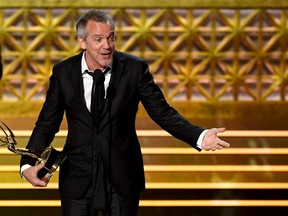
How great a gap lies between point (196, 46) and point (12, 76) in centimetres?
131

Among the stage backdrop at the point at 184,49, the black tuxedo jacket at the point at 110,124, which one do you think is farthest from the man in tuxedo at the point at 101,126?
the stage backdrop at the point at 184,49

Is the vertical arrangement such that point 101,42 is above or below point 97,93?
above

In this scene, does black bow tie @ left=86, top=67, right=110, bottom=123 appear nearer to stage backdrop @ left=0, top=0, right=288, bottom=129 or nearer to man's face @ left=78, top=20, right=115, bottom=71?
man's face @ left=78, top=20, right=115, bottom=71

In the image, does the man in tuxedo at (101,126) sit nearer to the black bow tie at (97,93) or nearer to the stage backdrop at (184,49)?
the black bow tie at (97,93)

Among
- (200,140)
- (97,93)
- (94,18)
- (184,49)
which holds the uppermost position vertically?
(94,18)

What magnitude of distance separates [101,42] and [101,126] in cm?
31

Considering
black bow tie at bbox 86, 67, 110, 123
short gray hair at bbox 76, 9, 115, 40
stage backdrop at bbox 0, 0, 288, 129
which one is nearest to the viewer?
black bow tie at bbox 86, 67, 110, 123

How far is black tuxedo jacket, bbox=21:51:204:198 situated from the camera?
8.47ft

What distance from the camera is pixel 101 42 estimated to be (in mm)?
2539

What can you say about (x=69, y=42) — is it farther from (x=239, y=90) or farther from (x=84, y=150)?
(x=84, y=150)

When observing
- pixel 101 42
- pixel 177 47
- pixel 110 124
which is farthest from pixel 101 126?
pixel 177 47

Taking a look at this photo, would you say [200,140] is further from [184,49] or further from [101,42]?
[184,49]

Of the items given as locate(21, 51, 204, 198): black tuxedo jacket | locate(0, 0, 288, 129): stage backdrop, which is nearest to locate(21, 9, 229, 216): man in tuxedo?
locate(21, 51, 204, 198): black tuxedo jacket

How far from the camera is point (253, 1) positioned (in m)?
4.80
